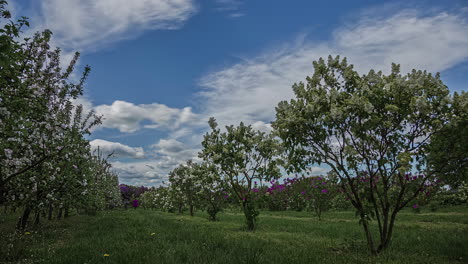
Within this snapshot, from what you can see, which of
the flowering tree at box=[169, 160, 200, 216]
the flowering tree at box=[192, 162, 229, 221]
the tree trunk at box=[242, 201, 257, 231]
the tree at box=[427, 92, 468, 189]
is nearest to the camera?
the tree at box=[427, 92, 468, 189]

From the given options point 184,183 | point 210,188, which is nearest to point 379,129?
point 210,188

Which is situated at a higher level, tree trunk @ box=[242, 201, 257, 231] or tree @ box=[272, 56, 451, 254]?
A: tree @ box=[272, 56, 451, 254]

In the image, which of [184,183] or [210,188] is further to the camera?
[184,183]

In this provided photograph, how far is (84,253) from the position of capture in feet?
18.6

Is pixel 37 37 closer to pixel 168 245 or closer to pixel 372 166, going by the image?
pixel 168 245

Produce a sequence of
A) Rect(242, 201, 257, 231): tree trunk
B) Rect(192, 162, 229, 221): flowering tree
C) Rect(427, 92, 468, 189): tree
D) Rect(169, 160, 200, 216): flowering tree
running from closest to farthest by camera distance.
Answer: Rect(427, 92, 468, 189): tree < Rect(242, 201, 257, 231): tree trunk < Rect(192, 162, 229, 221): flowering tree < Rect(169, 160, 200, 216): flowering tree

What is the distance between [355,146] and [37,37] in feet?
26.7

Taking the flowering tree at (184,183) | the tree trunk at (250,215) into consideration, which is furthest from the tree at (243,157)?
the flowering tree at (184,183)

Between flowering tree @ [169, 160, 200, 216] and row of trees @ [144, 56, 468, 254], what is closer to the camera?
row of trees @ [144, 56, 468, 254]

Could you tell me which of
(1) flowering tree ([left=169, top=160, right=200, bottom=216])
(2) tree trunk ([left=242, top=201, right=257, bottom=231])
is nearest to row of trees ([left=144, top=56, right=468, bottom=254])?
(2) tree trunk ([left=242, top=201, right=257, bottom=231])

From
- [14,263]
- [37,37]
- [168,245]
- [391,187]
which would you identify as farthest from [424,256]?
[37,37]

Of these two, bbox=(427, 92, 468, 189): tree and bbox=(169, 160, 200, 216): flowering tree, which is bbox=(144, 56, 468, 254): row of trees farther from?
bbox=(169, 160, 200, 216): flowering tree

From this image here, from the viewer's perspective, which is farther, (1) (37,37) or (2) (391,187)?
(1) (37,37)

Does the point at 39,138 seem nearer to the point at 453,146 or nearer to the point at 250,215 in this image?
the point at 250,215
